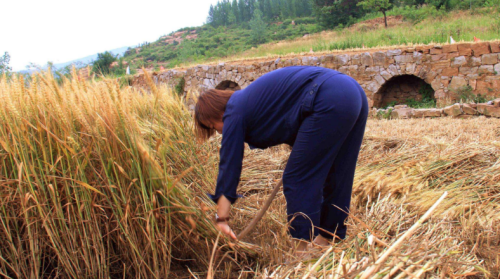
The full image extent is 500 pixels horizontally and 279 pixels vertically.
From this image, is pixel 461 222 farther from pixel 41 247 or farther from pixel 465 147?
pixel 41 247

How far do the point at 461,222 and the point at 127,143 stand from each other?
1.73m

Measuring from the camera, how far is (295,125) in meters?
1.61

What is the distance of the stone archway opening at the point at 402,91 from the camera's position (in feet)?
33.3

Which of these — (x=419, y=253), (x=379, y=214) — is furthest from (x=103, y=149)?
(x=379, y=214)

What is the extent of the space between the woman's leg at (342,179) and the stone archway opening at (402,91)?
358 inches

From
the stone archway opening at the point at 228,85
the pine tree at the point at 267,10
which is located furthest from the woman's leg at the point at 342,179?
the pine tree at the point at 267,10

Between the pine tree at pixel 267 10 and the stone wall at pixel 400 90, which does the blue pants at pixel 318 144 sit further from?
the pine tree at pixel 267 10

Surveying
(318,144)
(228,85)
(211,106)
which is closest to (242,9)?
(228,85)

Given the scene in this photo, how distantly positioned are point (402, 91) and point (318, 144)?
9986mm

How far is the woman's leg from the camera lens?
5.71 ft

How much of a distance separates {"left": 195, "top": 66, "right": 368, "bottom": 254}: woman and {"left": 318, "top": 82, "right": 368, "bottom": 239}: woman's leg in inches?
0.5

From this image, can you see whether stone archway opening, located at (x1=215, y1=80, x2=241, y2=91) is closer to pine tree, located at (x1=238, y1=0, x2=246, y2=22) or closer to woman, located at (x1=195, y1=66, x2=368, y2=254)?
woman, located at (x1=195, y1=66, x2=368, y2=254)

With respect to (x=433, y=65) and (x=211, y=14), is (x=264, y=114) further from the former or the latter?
(x=211, y=14)

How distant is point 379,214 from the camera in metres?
1.97
